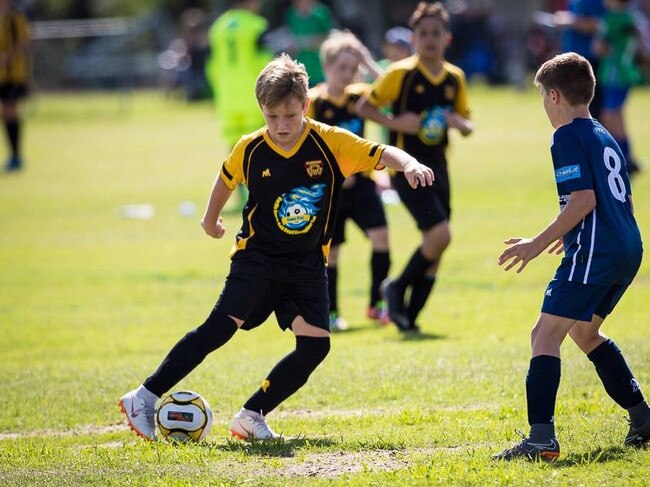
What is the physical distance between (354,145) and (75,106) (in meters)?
29.2

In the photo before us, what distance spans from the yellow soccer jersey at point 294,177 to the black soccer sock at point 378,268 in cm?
395

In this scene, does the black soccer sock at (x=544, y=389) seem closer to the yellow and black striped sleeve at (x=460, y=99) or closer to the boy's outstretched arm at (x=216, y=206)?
the boy's outstretched arm at (x=216, y=206)

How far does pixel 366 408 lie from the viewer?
6848 mm

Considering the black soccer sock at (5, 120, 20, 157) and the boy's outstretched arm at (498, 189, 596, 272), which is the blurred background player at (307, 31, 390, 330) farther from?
the black soccer sock at (5, 120, 20, 157)

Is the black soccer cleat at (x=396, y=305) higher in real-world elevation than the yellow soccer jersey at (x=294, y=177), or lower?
lower

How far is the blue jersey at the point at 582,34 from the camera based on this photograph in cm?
1594

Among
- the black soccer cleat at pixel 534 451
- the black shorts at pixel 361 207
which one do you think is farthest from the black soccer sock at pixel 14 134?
the black soccer cleat at pixel 534 451

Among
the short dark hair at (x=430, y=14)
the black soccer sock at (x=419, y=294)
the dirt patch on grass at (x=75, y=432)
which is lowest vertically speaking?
the dirt patch on grass at (x=75, y=432)

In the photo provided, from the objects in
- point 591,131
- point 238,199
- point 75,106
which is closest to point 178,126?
point 75,106

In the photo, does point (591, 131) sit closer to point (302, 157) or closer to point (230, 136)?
point (302, 157)

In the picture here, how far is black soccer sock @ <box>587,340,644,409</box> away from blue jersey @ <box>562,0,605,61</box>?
1105 cm

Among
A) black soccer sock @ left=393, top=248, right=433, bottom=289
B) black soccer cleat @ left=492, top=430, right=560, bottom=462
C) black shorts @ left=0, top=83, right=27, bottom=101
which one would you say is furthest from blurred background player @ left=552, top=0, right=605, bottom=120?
black soccer cleat @ left=492, top=430, right=560, bottom=462

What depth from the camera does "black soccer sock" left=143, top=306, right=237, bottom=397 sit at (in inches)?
232

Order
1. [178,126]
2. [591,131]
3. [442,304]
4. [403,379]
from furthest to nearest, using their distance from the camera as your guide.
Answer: [178,126] < [442,304] < [403,379] < [591,131]
